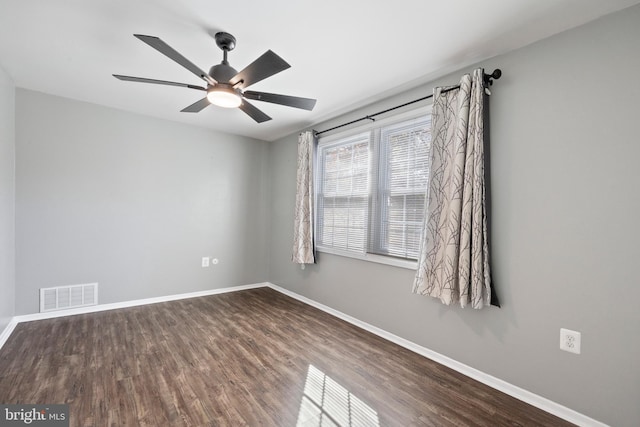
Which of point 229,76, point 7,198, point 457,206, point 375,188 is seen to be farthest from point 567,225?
point 7,198

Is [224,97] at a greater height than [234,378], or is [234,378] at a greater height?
[224,97]

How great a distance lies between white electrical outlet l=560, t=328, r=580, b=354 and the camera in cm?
172

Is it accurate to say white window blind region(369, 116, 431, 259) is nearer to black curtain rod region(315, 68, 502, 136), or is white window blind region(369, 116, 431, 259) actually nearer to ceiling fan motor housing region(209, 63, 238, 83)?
black curtain rod region(315, 68, 502, 136)

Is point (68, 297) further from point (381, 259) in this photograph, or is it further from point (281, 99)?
point (381, 259)

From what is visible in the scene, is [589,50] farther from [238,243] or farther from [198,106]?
[238,243]

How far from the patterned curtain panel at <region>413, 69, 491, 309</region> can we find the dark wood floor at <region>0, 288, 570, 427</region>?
663mm

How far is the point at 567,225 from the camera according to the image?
1.77 m

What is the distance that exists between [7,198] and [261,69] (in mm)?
2925

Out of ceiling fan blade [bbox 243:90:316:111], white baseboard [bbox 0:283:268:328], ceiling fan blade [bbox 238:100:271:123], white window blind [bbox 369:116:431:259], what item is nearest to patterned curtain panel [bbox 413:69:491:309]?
white window blind [bbox 369:116:431:259]

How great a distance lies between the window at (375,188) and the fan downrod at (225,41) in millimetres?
1589

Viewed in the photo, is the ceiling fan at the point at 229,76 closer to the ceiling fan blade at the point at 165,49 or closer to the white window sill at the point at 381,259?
the ceiling fan blade at the point at 165,49

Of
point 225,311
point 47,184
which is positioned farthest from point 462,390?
point 47,184

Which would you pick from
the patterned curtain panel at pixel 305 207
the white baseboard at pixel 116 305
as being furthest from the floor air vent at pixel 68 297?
the patterned curtain panel at pixel 305 207

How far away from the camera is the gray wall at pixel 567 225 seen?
5.17 ft
